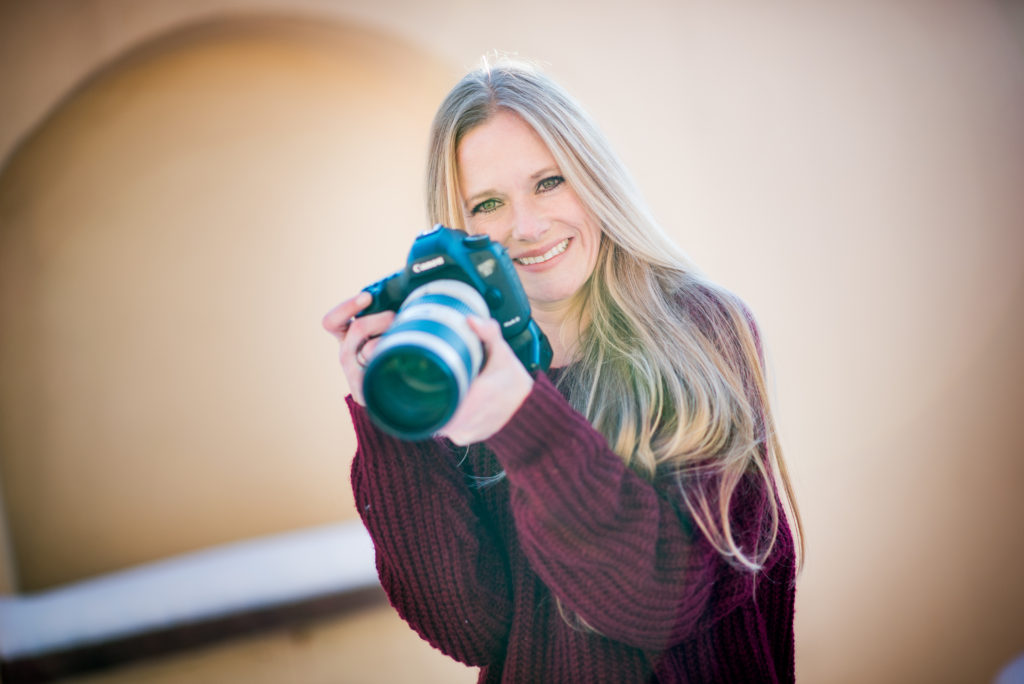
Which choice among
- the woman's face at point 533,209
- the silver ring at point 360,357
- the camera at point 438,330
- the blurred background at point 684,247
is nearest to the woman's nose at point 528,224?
the woman's face at point 533,209

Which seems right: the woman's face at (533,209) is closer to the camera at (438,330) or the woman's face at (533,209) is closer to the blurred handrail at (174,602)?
the camera at (438,330)

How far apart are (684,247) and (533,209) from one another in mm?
869

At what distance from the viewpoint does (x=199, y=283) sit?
163cm

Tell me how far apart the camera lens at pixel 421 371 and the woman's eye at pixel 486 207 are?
1.00ft

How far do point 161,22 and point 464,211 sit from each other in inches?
35.9

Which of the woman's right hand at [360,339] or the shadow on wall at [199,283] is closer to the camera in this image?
the woman's right hand at [360,339]

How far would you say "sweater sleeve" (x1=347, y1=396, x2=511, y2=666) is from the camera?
26.1 inches

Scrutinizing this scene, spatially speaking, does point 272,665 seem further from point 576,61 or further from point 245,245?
point 576,61

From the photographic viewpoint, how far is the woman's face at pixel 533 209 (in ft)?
2.59

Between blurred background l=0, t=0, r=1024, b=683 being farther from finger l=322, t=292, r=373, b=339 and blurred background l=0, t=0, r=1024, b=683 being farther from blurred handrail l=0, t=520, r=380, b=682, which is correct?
finger l=322, t=292, r=373, b=339

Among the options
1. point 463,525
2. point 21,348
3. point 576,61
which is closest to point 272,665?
point 21,348

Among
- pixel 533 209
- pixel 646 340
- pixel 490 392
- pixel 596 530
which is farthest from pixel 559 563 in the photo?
pixel 533 209

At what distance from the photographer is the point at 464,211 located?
2.80ft

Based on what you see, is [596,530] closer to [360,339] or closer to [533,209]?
[360,339]
